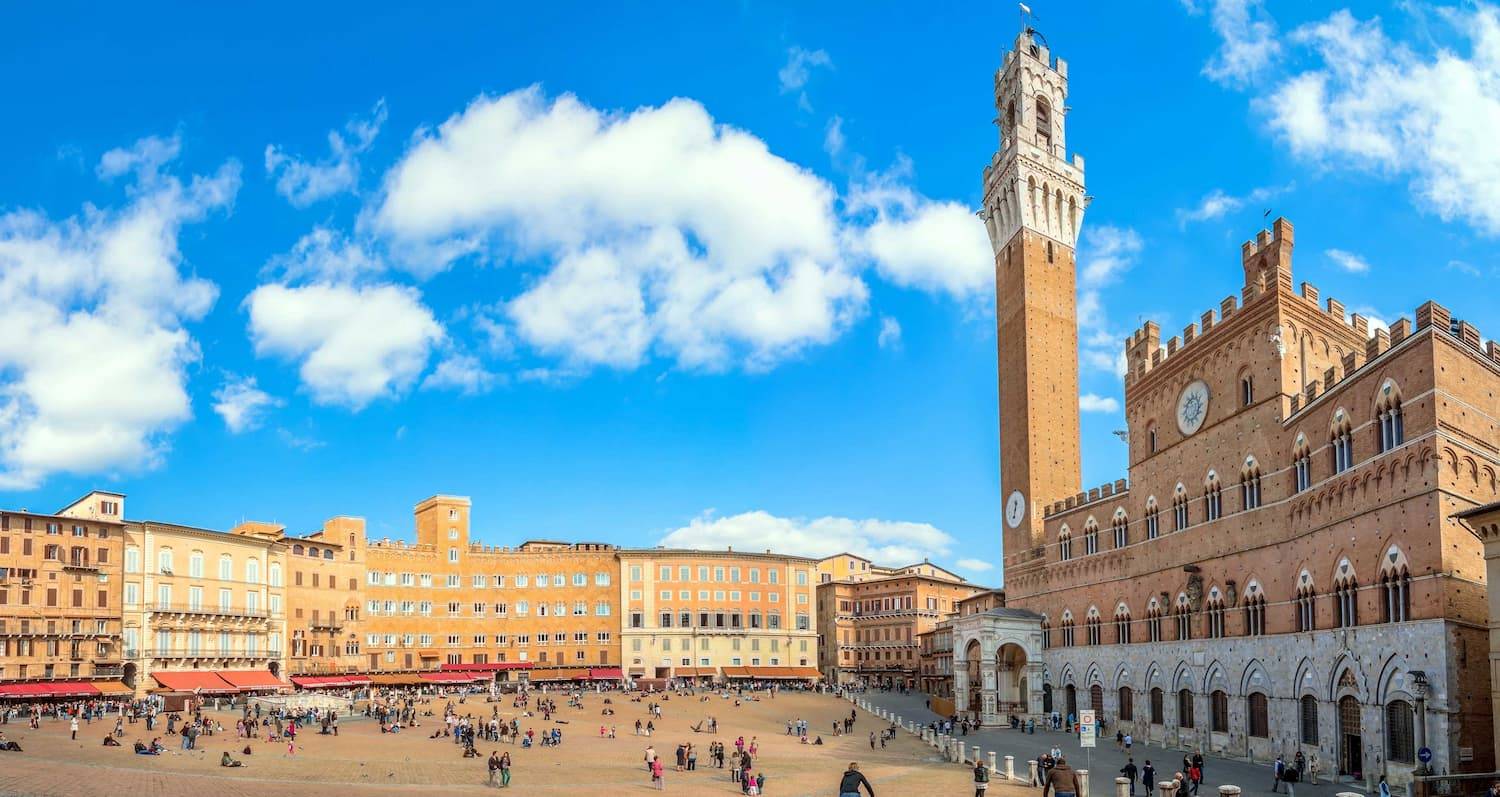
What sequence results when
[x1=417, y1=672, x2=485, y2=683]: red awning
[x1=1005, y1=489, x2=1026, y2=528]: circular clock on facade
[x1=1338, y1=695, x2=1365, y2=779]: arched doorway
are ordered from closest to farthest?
[x1=1338, y1=695, x2=1365, y2=779]: arched doorway
[x1=1005, y1=489, x2=1026, y2=528]: circular clock on facade
[x1=417, y1=672, x2=485, y2=683]: red awning

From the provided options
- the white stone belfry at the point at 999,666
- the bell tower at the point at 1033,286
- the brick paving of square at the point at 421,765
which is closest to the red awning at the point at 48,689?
the brick paving of square at the point at 421,765

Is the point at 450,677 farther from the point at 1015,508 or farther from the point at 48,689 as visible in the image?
the point at 1015,508

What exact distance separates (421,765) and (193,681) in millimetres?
37866

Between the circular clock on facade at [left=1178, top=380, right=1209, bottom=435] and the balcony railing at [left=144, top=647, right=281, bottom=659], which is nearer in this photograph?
the circular clock on facade at [left=1178, top=380, right=1209, bottom=435]

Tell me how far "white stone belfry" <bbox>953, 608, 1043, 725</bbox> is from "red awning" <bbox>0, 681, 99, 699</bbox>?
50355 mm

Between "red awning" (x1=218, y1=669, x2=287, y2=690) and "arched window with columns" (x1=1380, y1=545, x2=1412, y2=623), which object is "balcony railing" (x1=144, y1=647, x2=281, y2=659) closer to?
"red awning" (x1=218, y1=669, x2=287, y2=690)

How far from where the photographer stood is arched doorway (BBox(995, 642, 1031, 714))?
69.8 metres

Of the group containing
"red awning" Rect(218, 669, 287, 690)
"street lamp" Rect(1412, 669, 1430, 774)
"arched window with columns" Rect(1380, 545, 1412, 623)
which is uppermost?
"arched window with columns" Rect(1380, 545, 1412, 623)

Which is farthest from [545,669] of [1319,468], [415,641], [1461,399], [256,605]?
[1461,399]

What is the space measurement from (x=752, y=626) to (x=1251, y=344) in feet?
216

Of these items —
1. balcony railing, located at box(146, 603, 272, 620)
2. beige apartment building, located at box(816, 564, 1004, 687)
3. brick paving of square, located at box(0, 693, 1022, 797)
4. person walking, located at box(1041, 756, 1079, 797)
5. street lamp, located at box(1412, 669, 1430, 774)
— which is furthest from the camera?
beige apartment building, located at box(816, 564, 1004, 687)

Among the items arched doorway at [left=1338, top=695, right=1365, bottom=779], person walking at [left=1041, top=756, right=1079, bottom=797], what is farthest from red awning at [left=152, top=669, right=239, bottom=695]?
person walking at [left=1041, top=756, right=1079, bottom=797]

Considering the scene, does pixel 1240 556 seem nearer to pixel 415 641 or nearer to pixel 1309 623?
pixel 1309 623

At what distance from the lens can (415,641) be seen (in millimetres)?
98000
